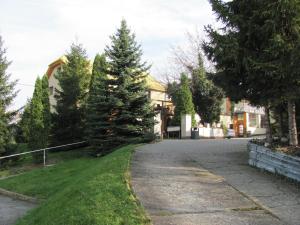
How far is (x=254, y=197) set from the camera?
1017 centimetres

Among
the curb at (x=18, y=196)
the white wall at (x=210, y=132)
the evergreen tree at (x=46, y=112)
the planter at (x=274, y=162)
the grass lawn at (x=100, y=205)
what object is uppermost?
the evergreen tree at (x=46, y=112)

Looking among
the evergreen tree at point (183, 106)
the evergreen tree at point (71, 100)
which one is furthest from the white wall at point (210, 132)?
the evergreen tree at point (71, 100)

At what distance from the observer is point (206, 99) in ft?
144

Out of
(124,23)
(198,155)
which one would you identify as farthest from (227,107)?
(198,155)

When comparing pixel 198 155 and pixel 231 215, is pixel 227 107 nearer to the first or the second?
pixel 198 155

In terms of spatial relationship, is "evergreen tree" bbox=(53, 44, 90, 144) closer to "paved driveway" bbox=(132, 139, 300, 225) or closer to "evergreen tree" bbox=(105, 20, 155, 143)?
"evergreen tree" bbox=(105, 20, 155, 143)

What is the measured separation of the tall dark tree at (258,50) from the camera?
1317 centimetres

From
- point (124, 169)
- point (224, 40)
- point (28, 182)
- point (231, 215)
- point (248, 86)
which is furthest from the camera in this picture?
point (28, 182)

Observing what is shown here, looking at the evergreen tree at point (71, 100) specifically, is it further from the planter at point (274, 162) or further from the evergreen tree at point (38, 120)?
the planter at point (274, 162)

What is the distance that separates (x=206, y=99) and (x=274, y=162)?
31358 millimetres

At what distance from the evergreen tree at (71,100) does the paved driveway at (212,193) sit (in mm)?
17397

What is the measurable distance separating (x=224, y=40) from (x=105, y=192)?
22.2ft

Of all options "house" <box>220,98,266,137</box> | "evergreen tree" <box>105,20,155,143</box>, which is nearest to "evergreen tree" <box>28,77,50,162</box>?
"evergreen tree" <box>105,20,155,143</box>

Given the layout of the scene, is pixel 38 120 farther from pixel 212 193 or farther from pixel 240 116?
pixel 240 116
